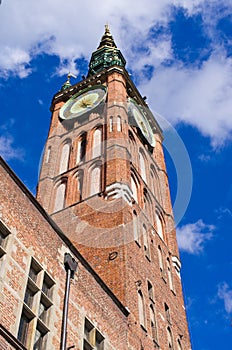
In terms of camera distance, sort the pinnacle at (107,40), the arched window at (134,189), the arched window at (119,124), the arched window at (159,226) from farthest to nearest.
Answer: the pinnacle at (107,40) → the arched window at (119,124) → the arched window at (159,226) → the arched window at (134,189)

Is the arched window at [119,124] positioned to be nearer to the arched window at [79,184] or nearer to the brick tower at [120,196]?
the brick tower at [120,196]

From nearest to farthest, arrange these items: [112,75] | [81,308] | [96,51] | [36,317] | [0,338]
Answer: [0,338] → [36,317] → [81,308] → [112,75] → [96,51]

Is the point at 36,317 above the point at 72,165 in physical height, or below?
below

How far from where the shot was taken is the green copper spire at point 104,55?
151 ft

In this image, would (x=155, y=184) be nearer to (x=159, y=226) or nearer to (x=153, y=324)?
(x=159, y=226)

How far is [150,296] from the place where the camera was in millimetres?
21672

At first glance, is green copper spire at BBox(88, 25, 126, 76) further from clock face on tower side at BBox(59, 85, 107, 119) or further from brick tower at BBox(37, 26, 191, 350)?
clock face on tower side at BBox(59, 85, 107, 119)

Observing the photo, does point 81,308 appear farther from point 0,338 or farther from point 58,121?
point 58,121

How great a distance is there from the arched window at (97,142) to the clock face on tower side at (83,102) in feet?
9.30

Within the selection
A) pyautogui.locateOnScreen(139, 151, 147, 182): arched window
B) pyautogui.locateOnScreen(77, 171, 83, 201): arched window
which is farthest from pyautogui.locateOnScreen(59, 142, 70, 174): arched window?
pyautogui.locateOnScreen(139, 151, 147, 182): arched window

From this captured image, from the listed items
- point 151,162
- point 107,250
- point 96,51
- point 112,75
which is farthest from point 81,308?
point 96,51

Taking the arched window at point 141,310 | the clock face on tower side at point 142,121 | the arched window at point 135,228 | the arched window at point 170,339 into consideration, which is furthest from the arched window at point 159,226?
the arched window at point 141,310

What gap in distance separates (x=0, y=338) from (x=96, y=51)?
42254mm

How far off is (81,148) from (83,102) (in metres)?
4.78
